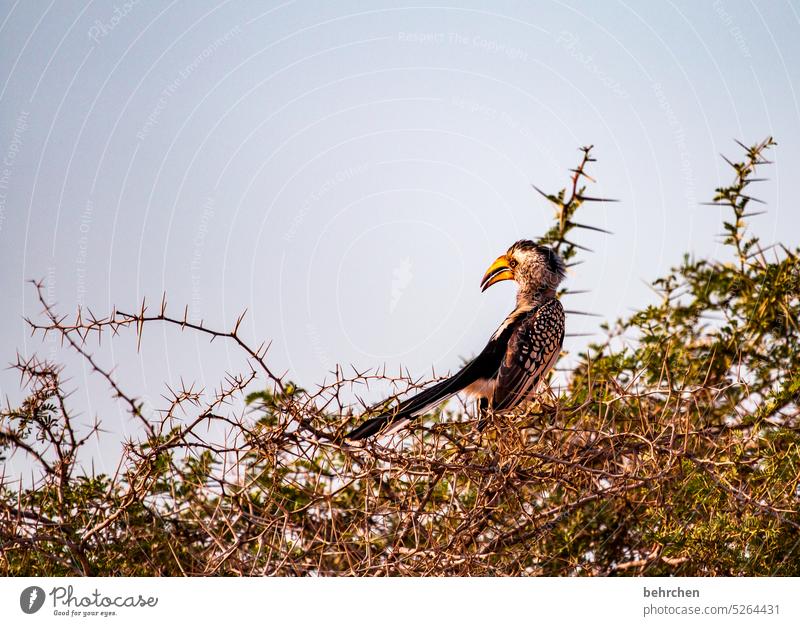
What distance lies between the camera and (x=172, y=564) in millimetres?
2916

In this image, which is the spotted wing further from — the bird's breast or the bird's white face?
the bird's white face

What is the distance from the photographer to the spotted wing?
3.39 m

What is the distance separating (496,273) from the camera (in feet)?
12.8

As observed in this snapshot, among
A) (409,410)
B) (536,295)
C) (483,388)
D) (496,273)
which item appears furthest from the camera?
(496,273)

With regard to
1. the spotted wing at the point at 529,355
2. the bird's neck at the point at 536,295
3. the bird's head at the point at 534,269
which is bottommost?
the spotted wing at the point at 529,355

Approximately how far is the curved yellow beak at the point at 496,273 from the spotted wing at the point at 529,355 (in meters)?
0.27

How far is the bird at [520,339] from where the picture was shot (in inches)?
133

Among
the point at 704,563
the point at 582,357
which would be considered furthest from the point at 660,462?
the point at 582,357

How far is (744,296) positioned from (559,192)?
853 mm

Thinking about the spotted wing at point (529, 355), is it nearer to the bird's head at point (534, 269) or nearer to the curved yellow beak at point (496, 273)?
the bird's head at point (534, 269)

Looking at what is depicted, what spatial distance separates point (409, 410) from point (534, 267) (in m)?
1.25

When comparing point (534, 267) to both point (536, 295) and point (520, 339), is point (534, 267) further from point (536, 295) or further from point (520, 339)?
point (520, 339)

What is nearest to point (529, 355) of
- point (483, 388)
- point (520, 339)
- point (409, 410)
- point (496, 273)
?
point (520, 339)

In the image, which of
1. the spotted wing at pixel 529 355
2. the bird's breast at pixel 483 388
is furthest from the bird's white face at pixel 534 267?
the bird's breast at pixel 483 388
